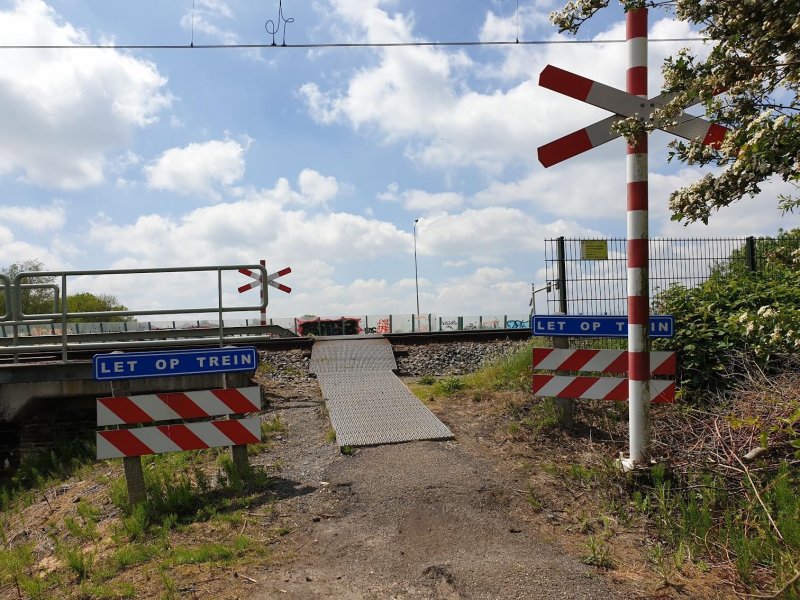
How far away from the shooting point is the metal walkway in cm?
670

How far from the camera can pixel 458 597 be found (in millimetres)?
3619

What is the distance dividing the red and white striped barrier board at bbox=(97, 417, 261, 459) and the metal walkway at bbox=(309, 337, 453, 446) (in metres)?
1.14

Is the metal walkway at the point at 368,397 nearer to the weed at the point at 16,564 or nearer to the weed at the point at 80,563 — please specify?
the weed at the point at 80,563

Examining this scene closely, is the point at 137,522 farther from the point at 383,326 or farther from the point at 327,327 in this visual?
the point at 383,326

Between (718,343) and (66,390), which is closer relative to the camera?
(718,343)

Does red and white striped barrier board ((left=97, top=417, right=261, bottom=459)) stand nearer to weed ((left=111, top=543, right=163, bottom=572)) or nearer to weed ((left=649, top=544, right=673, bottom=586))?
weed ((left=111, top=543, right=163, bottom=572))

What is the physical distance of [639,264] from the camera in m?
5.01

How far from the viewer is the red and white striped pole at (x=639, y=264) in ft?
16.5

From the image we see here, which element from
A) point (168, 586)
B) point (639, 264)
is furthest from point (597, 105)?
point (168, 586)

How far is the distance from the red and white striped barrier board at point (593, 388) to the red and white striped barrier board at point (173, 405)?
313cm

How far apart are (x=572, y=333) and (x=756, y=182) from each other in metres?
3.04

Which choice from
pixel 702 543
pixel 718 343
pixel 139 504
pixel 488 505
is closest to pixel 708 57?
pixel 702 543

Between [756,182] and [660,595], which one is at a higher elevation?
[756,182]

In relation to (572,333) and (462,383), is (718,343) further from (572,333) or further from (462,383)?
(462,383)
